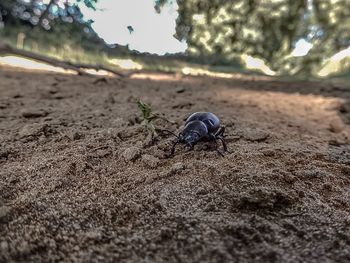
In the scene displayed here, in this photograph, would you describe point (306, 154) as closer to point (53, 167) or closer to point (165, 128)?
point (165, 128)

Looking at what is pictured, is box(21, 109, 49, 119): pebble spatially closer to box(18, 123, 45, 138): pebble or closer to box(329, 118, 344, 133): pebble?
box(18, 123, 45, 138): pebble

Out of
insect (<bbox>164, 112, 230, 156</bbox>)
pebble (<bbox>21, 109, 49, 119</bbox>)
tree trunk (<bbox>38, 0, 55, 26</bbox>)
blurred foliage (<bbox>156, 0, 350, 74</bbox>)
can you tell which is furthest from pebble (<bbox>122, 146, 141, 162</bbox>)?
blurred foliage (<bbox>156, 0, 350, 74</bbox>)

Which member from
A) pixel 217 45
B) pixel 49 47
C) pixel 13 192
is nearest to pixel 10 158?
pixel 13 192

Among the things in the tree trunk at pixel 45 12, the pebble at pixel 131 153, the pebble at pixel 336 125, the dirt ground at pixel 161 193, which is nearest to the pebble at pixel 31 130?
the dirt ground at pixel 161 193

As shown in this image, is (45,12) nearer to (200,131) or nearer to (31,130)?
(31,130)

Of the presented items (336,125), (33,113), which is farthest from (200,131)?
(336,125)

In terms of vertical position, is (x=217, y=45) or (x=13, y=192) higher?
(x=217, y=45)
